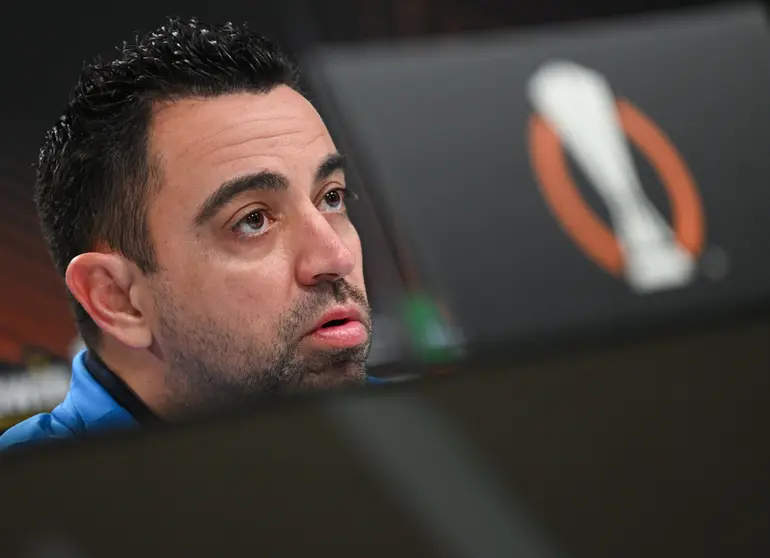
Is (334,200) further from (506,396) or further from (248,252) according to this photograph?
(506,396)

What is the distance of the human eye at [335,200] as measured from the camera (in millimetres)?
1163

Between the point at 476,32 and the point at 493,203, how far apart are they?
1.18 ft

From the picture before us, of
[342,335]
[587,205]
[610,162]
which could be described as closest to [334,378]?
[342,335]

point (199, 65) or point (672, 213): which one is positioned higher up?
point (199, 65)

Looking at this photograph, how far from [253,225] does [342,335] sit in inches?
7.9

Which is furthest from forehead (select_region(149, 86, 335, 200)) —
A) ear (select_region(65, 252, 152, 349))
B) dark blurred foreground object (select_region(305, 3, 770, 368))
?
dark blurred foreground object (select_region(305, 3, 770, 368))

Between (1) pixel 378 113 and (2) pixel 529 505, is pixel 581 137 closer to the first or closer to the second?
(1) pixel 378 113

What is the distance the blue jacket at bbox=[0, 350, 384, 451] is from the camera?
1.07 metres

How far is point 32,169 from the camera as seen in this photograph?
107cm

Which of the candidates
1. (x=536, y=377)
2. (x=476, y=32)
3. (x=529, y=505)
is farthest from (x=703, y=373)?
(x=476, y=32)

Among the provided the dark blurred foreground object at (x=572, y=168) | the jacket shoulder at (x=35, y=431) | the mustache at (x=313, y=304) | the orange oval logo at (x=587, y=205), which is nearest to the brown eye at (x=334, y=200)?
the mustache at (x=313, y=304)

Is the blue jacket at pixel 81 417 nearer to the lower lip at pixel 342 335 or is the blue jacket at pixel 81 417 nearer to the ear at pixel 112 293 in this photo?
the ear at pixel 112 293

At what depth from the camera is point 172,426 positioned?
1.10 metres

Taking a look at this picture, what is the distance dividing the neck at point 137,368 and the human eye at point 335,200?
0.30 metres
